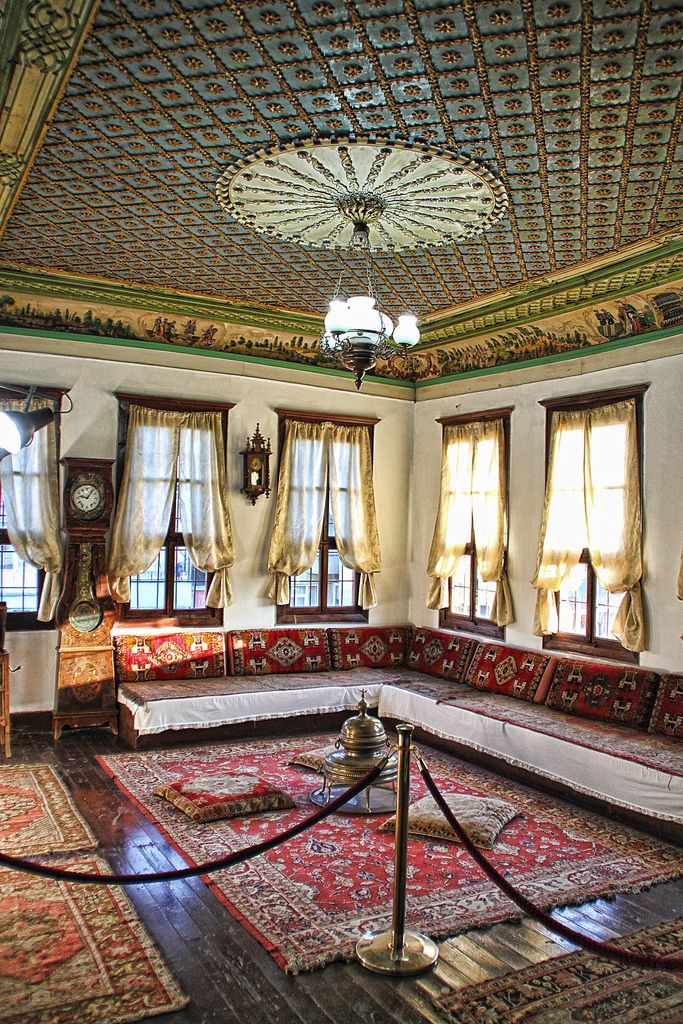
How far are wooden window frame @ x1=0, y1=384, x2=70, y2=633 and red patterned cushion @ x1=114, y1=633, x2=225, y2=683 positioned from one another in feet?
2.50

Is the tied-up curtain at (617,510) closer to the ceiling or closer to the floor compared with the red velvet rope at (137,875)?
closer to the ceiling

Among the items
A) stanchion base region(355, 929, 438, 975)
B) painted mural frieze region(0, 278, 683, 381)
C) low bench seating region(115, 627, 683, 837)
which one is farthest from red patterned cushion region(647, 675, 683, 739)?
stanchion base region(355, 929, 438, 975)

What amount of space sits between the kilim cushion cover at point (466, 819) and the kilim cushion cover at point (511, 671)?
1.93m

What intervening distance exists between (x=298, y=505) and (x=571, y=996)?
6095 millimetres

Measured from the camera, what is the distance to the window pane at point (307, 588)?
30.5 feet

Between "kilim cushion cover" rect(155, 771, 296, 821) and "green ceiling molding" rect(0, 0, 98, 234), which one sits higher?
"green ceiling molding" rect(0, 0, 98, 234)

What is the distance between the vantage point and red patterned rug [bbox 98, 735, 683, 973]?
4254mm

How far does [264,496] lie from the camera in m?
9.02

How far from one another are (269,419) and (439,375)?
2.11 m

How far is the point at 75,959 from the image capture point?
12.5ft

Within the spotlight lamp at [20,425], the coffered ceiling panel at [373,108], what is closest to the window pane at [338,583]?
the spotlight lamp at [20,425]

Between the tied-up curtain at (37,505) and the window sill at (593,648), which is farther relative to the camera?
the tied-up curtain at (37,505)

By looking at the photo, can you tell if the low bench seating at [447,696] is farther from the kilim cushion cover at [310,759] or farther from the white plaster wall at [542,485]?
the kilim cushion cover at [310,759]

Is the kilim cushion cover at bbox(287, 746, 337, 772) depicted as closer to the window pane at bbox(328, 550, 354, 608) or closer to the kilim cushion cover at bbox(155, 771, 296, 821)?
the kilim cushion cover at bbox(155, 771, 296, 821)
